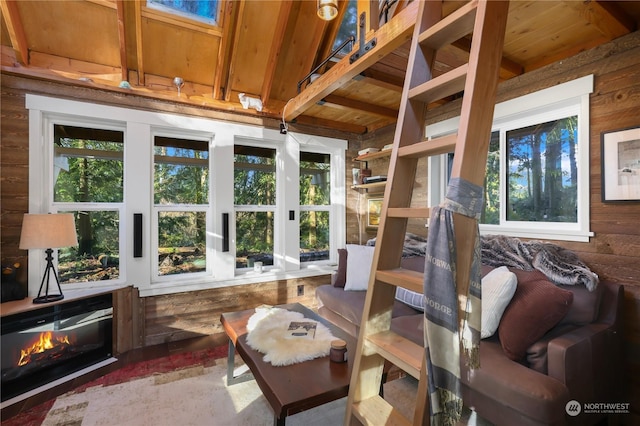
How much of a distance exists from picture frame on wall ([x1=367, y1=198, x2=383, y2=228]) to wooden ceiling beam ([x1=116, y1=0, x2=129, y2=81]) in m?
3.04

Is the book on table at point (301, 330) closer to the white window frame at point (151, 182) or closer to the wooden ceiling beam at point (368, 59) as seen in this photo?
the white window frame at point (151, 182)

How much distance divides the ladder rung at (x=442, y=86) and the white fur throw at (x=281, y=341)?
148cm

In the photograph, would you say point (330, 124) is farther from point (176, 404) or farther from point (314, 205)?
point (176, 404)

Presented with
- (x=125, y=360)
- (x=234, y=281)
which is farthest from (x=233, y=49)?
(x=125, y=360)

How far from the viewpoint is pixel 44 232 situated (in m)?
2.28

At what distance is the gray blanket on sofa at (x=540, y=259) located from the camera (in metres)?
1.93

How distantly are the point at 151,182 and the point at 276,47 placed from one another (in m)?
1.87

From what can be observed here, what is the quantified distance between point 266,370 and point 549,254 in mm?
2026

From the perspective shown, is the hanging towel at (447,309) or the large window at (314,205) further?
the large window at (314,205)

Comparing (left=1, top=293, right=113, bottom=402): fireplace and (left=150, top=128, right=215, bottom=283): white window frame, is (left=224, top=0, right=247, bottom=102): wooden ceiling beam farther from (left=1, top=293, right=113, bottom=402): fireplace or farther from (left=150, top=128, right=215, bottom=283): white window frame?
(left=1, top=293, right=113, bottom=402): fireplace

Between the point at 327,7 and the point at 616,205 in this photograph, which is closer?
the point at 616,205

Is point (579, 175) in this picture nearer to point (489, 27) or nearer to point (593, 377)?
point (593, 377)

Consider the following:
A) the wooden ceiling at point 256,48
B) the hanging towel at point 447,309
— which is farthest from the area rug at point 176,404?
the wooden ceiling at point 256,48

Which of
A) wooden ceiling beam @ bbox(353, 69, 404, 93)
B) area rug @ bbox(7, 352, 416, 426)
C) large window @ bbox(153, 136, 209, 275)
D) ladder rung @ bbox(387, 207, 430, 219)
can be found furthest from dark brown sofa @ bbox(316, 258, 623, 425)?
large window @ bbox(153, 136, 209, 275)
